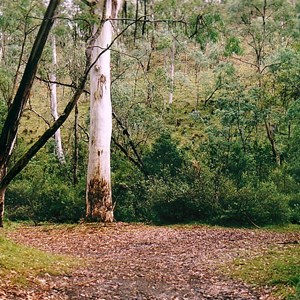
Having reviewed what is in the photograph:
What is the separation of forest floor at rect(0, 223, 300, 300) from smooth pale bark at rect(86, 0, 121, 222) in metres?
0.75

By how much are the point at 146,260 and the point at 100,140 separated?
590 centimetres

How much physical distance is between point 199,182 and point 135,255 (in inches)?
240

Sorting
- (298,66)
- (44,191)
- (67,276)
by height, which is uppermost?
(298,66)

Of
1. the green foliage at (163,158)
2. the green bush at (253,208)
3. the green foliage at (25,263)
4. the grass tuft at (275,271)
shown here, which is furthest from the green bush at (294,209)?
the green foliage at (25,263)

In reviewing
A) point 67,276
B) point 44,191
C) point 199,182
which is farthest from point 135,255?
point 44,191

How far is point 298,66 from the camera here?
20.9 m

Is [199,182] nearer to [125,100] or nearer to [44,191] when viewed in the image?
[44,191]

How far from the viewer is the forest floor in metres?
5.91

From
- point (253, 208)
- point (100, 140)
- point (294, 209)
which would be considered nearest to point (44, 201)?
point (100, 140)

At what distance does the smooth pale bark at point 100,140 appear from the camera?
44.1 ft

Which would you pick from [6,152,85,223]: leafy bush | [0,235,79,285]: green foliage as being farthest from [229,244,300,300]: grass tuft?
[6,152,85,223]: leafy bush

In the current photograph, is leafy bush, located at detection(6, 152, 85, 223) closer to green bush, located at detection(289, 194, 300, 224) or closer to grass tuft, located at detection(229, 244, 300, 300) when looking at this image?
green bush, located at detection(289, 194, 300, 224)

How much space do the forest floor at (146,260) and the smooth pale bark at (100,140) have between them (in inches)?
29.6

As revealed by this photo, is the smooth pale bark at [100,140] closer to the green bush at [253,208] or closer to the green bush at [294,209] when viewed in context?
the green bush at [253,208]
